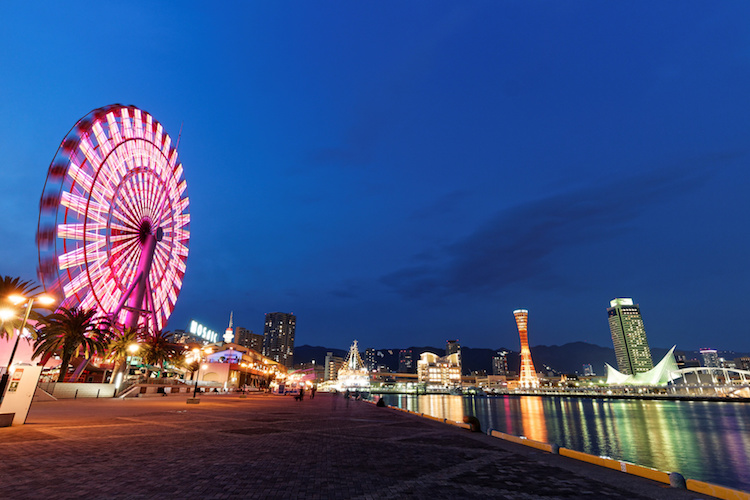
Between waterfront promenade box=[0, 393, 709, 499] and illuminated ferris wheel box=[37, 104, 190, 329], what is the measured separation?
30615 millimetres

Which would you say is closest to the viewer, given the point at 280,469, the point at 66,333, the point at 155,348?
the point at 280,469

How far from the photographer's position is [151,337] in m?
57.5

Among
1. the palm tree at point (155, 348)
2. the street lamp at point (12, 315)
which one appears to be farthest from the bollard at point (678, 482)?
the palm tree at point (155, 348)

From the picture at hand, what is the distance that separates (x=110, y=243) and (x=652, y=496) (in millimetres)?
51359

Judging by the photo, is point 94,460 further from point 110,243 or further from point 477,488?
point 110,243

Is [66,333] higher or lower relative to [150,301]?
lower

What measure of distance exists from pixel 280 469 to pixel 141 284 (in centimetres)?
5144

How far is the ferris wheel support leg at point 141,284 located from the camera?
4991 centimetres

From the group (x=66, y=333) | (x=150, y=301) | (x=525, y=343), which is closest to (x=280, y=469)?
(x=66, y=333)

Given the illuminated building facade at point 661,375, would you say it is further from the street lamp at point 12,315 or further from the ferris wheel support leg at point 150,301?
the street lamp at point 12,315

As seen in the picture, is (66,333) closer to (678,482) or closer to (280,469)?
(280,469)

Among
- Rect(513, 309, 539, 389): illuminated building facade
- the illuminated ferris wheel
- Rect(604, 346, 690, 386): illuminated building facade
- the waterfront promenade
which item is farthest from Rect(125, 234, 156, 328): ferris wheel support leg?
Rect(604, 346, 690, 386): illuminated building facade

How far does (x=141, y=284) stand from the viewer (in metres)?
51.7

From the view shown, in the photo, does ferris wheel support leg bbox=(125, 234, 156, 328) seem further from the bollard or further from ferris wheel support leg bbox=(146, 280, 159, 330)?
the bollard
